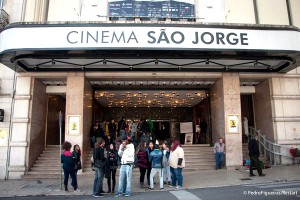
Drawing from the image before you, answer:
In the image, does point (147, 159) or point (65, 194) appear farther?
point (147, 159)

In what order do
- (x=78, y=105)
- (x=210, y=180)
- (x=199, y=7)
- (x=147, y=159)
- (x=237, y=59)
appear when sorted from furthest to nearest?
(x=199, y=7) → (x=78, y=105) → (x=237, y=59) → (x=210, y=180) → (x=147, y=159)

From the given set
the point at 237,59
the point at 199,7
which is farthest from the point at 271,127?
the point at 199,7

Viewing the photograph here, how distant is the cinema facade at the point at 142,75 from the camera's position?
41.3ft

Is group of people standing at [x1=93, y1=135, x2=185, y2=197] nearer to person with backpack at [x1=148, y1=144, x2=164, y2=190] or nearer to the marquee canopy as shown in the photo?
person with backpack at [x1=148, y1=144, x2=164, y2=190]

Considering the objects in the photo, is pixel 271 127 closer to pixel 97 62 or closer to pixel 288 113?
pixel 288 113

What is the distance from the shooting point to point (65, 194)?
9.78 meters

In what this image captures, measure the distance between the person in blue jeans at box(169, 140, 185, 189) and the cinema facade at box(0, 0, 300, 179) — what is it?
455 centimetres

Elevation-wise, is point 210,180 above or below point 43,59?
below

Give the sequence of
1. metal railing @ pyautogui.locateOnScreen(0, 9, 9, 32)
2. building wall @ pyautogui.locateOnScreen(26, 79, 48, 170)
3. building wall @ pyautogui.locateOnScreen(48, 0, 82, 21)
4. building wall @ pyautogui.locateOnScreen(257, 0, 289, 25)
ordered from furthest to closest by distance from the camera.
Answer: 1. building wall @ pyautogui.locateOnScreen(257, 0, 289, 25)
2. building wall @ pyautogui.locateOnScreen(48, 0, 82, 21)
3. metal railing @ pyautogui.locateOnScreen(0, 9, 9, 32)
4. building wall @ pyautogui.locateOnScreen(26, 79, 48, 170)

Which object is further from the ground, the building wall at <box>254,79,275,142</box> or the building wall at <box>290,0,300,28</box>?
the building wall at <box>290,0,300,28</box>

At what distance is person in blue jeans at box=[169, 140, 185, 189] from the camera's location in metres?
10.3

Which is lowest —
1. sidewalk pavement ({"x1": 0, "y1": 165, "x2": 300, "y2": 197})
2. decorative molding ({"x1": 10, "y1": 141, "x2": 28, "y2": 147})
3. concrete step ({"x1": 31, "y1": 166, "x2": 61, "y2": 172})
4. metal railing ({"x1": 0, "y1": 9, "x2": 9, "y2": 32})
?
sidewalk pavement ({"x1": 0, "y1": 165, "x2": 300, "y2": 197})

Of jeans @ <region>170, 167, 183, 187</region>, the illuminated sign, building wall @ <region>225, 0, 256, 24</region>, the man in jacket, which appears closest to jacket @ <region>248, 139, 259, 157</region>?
the man in jacket

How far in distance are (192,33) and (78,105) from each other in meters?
6.98
